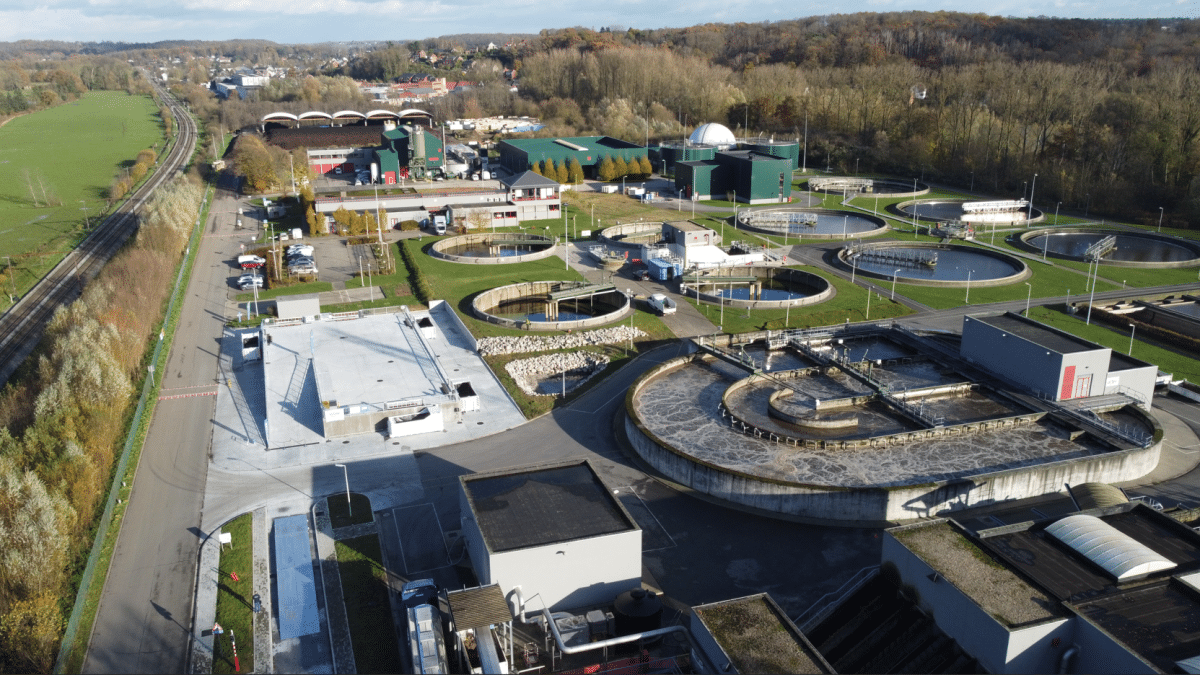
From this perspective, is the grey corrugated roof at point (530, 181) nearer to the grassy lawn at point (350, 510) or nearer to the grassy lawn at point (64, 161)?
the grassy lawn at point (64, 161)

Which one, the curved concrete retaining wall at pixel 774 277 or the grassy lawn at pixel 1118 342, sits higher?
the curved concrete retaining wall at pixel 774 277

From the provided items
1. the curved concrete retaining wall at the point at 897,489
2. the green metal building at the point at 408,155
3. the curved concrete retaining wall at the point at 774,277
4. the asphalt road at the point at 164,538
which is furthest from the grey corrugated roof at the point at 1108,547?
the green metal building at the point at 408,155

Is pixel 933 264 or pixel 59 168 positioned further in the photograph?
pixel 59 168

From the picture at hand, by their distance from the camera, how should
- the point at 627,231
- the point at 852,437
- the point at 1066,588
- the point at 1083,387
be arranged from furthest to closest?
the point at 627,231 → the point at 1083,387 → the point at 852,437 → the point at 1066,588

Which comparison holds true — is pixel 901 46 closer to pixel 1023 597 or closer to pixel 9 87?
pixel 1023 597

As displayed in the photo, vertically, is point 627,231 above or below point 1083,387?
above

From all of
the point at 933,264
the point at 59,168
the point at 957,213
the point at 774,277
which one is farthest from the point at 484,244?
the point at 59,168

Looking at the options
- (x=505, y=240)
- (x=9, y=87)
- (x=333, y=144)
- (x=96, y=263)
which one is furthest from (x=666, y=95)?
(x=9, y=87)

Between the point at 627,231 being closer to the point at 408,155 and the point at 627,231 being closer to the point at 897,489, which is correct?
the point at 408,155
